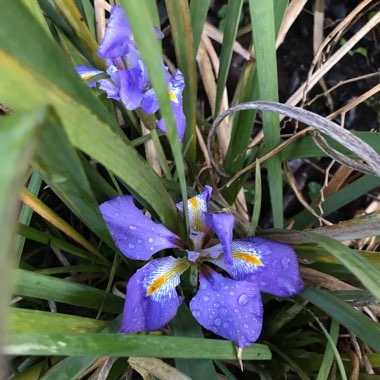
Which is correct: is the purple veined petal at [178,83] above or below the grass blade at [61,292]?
above

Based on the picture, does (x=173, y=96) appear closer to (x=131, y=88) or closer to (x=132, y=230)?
(x=131, y=88)

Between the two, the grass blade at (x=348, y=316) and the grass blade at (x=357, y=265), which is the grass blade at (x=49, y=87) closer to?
the grass blade at (x=357, y=265)

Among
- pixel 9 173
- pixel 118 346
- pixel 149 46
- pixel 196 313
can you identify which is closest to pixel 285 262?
pixel 196 313

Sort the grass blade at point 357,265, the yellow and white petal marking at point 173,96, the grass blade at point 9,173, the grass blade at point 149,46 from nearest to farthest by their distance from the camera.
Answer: the grass blade at point 9,173 → the grass blade at point 149,46 → the grass blade at point 357,265 → the yellow and white petal marking at point 173,96

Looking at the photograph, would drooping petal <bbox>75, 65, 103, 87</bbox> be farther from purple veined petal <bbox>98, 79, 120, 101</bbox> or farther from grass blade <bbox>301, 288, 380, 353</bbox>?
grass blade <bbox>301, 288, 380, 353</bbox>

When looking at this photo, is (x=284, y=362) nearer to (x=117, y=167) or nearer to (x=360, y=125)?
(x=117, y=167)

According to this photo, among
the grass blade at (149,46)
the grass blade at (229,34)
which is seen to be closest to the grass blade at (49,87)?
the grass blade at (149,46)
